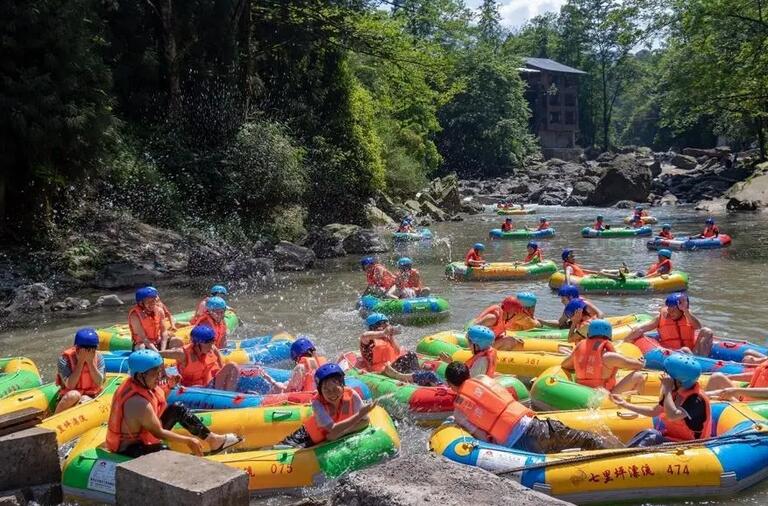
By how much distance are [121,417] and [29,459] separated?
2.45 ft

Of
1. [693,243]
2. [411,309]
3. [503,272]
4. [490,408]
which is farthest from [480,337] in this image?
[693,243]

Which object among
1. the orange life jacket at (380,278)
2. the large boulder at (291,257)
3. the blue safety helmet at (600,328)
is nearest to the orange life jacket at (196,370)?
the blue safety helmet at (600,328)

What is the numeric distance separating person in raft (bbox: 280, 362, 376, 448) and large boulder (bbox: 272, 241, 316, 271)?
1308 cm

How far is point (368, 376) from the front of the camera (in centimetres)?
853

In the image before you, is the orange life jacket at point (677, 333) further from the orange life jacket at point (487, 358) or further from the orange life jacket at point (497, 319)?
the orange life jacket at point (487, 358)

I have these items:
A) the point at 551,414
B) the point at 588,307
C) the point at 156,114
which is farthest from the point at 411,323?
the point at 156,114

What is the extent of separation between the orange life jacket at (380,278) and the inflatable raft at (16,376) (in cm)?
674

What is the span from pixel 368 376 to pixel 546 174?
44564 millimetres

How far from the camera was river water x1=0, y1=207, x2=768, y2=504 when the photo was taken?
1213 cm

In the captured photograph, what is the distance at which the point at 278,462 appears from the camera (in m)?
6.18

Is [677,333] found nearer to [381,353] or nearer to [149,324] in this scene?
[381,353]

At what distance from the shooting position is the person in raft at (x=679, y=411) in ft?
19.9

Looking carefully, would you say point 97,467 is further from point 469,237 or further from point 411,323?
point 469,237

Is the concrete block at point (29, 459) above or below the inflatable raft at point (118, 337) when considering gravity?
above
